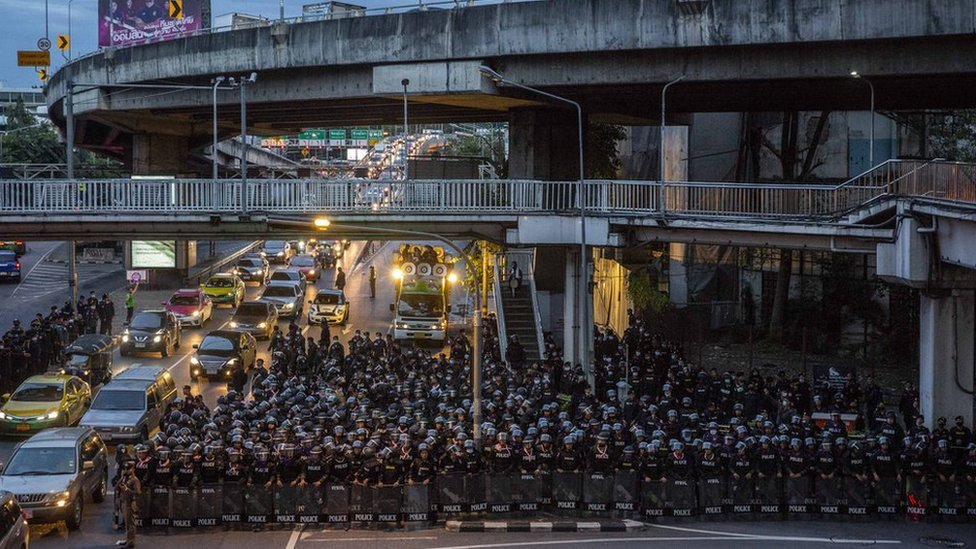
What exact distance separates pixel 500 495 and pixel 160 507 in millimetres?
5394

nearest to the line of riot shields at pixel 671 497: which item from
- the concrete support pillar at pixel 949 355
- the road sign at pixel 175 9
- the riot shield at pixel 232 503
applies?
the riot shield at pixel 232 503

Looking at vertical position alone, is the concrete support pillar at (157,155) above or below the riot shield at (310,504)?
above

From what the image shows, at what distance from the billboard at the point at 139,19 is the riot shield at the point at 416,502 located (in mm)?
37056

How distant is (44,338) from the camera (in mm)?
34875

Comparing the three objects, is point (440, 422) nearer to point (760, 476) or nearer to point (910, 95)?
point (760, 476)

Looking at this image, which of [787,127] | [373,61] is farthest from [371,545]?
[787,127]

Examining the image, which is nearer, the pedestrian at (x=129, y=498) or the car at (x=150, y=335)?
the pedestrian at (x=129, y=498)

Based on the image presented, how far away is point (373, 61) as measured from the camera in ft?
112

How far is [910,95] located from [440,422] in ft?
59.0

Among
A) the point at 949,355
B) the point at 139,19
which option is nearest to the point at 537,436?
the point at 949,355

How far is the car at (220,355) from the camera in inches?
1319

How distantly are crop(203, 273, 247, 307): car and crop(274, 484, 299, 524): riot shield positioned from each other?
3094 cm

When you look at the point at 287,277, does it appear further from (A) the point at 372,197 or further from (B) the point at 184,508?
(B) the point at 184,508

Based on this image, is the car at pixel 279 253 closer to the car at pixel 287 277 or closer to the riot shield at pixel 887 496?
the car at pixel 287 277
